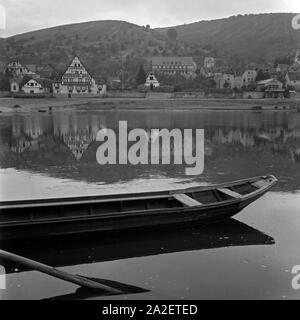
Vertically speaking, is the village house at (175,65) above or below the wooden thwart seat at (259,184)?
above

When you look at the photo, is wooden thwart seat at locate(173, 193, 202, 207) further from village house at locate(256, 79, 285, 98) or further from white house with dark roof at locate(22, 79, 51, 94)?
village house at locate(256, 79, 285, 98)

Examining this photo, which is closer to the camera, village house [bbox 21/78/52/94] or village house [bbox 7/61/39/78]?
village house [bbox 21/78/52/94]

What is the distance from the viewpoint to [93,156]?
3012cm

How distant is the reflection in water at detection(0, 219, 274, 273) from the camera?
12.8m

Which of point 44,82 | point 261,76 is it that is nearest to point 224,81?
point 261,76

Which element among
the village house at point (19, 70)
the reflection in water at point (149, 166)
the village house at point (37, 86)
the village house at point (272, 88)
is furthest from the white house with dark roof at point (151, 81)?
the reflection in water at point (149, 166)

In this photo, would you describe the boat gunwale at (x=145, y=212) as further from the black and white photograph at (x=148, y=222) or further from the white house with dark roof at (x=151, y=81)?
the white house with dark roof at (x=151, y=81)

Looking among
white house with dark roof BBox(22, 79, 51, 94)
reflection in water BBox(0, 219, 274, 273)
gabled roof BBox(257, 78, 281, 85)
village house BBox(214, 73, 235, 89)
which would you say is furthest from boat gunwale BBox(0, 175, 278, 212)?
village house BBox(214, 73, 235, 89)

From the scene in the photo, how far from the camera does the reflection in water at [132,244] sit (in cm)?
1276

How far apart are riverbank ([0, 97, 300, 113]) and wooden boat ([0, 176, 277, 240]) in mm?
79327

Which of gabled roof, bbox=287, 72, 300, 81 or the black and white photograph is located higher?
gabled roof, bbox=287, 72, 300, 81

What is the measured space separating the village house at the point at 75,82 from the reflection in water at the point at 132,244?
109 m

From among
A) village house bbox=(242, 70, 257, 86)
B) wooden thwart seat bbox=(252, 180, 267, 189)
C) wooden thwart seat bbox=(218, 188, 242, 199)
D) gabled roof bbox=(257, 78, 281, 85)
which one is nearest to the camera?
wooden thwart seat bbox=(218, 188, 242, 199)
